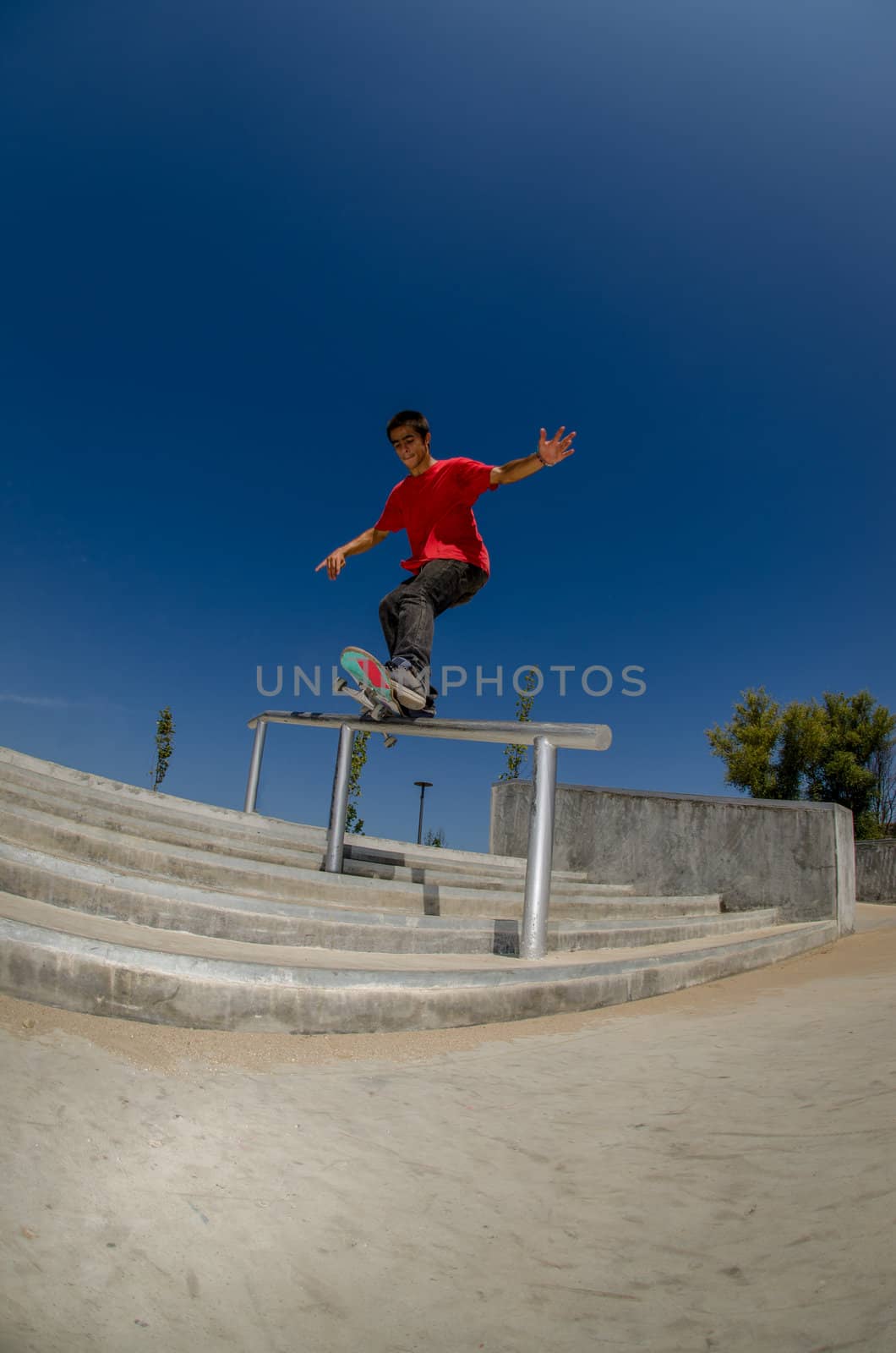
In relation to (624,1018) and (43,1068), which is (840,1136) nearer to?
(624,1018)

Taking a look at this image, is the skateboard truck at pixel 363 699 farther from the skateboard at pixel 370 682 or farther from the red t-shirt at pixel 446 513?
the red t-shirt at pixel 446 513

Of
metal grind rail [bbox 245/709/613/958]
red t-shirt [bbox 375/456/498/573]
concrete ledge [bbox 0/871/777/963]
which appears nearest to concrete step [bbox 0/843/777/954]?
concrete ledge [bbox 0/871/777/963]

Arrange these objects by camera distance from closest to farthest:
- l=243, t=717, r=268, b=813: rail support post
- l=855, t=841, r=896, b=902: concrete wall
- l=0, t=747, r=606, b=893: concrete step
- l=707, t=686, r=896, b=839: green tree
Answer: l=0, t=747, r=606, b=893: concrete step
l=243, t=717, r=268, b=813: rail support post
l=855, t=841, r=896, b=902: concrete wall
l=707, t=686, r=896, b=839: green tree

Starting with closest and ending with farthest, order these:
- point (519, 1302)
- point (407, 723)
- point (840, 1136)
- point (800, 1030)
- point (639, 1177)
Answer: point (519, 1302), point (639, 1177), point (840, 1136), point (800, 1030), point (407, 723)

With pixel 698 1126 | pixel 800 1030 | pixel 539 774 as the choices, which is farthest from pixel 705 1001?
pixel 698 1126

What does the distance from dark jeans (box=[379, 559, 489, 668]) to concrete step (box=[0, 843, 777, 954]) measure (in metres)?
1.54

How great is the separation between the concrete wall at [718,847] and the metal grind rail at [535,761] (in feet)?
10.7

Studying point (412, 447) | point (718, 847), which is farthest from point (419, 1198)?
Result: point (718, 847)

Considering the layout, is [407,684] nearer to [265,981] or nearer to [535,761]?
[535,761]

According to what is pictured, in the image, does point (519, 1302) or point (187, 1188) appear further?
point (187, 1188)

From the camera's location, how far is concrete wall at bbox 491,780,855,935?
5934mm

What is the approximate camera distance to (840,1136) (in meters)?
1.42

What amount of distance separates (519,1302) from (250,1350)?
365 mm

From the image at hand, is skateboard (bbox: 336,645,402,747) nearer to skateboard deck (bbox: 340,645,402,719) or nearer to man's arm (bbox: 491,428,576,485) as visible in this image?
skateboard deck (bbox: 340,645,402,719)
